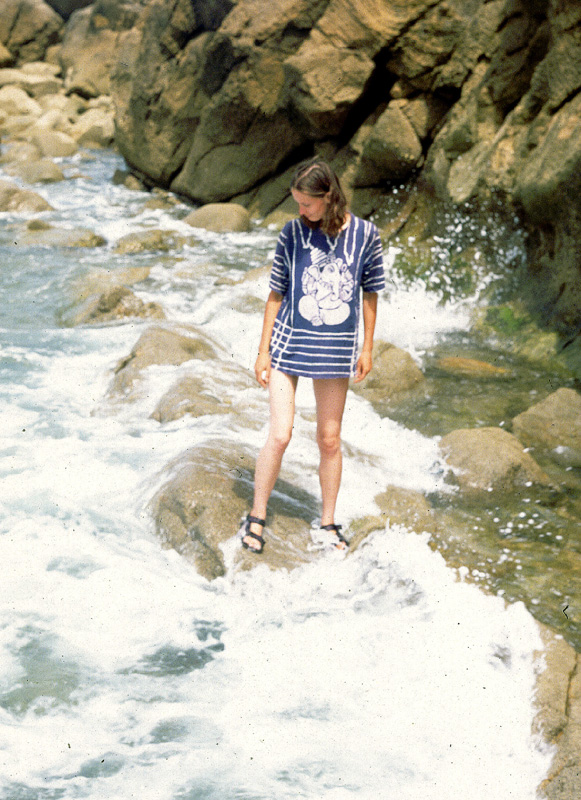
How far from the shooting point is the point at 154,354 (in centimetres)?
697

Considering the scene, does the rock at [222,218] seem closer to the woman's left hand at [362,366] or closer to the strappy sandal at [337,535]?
the strappy sandal at [337,535]

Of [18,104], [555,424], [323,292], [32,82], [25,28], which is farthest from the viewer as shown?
[25,28]

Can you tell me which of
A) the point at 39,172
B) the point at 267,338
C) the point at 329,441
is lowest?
the point at 39,172

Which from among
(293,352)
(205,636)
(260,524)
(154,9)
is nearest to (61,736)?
(205,636)

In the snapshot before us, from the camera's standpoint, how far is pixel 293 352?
12.9 ft

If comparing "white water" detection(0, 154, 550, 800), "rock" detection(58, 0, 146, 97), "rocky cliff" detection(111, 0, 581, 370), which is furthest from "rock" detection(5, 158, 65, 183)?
"white water" detection(0, 154, 550, 800)

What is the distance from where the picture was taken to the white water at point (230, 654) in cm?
315

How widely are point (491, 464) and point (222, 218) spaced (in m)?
8.89

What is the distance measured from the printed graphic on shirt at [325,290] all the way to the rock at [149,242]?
8647 millimetres

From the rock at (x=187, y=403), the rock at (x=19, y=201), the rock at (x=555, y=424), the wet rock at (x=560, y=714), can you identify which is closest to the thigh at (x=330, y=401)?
the wet rock at (x=560, y=714)

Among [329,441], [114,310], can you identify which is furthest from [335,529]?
[114,310]

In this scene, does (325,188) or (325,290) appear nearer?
(325,188)

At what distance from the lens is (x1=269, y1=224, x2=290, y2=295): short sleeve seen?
12.8ft

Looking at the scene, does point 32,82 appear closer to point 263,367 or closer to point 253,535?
point 263,367
